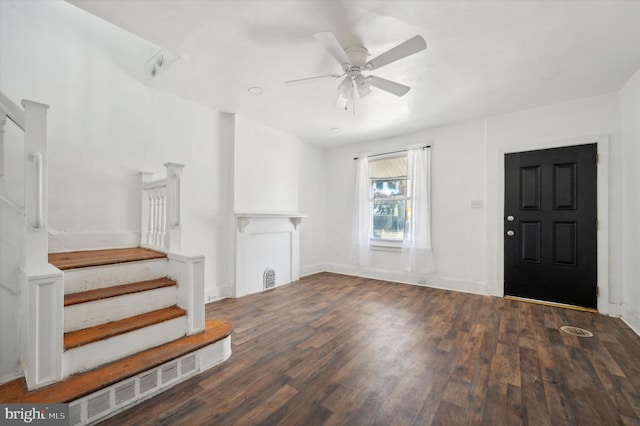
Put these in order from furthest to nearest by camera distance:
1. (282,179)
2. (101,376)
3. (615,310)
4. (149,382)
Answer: (282,179) < (615,310) < (149,382) < (101,376)

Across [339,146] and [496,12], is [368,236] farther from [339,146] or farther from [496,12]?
[496,12]

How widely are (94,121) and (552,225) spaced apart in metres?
5.26

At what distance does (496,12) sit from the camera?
5.81ft

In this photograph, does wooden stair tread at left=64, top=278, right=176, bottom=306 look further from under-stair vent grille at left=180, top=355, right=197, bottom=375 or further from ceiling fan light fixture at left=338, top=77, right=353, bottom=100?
ceiling fan light fixture at left=338, top=77, right=353, bottom=100

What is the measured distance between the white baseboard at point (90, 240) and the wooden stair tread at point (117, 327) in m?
1.17

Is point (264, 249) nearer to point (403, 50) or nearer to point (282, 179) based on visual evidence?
point (282, 179)

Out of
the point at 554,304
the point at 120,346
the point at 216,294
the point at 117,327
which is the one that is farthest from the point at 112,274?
the point at 554,304

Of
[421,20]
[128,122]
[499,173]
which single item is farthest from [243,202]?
[499,173]

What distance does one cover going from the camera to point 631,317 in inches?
103

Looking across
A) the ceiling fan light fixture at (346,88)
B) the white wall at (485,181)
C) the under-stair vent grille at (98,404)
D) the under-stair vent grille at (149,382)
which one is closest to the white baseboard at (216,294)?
the under-stair vent grille at (149,382)

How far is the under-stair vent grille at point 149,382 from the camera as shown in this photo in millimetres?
1537

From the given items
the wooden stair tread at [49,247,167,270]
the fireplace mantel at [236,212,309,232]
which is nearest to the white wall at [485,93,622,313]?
the fireplace mantel at [236,212,309,232]

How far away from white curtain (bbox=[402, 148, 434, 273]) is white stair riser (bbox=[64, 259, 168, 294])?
339 cm

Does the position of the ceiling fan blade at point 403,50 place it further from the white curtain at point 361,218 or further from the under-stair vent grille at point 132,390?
the white curtain at point 361,218
